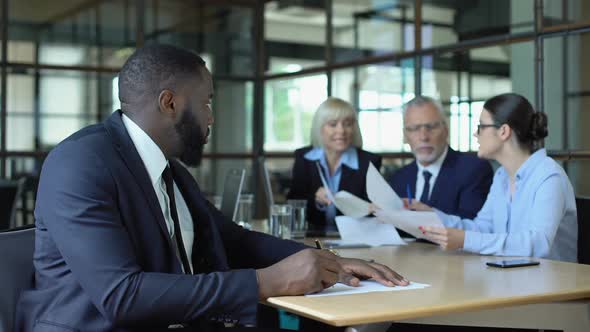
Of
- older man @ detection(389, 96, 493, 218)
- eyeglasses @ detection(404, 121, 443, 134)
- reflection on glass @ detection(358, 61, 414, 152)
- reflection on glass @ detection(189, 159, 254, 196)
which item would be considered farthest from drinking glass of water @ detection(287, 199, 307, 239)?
reflection on glass @ detection(189, 159, 254, 196)

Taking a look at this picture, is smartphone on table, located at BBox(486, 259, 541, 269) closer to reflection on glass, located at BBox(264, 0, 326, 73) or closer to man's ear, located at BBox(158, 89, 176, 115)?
man's ear, located at BBox(158, 89, 176, 115)

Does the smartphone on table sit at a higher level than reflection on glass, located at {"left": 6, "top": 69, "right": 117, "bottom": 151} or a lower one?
lower

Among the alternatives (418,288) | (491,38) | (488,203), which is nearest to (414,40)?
(491,38)

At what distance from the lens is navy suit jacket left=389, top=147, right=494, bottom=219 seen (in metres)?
3.45

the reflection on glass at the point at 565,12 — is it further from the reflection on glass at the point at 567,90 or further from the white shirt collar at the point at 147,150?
the white shirt collar at the point at 147,150

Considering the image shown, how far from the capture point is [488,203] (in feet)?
9.96

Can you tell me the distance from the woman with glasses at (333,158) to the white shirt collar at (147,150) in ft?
6.86

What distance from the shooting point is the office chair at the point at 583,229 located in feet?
9.00

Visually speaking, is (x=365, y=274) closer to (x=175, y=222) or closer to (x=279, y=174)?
(x=175, y=222)

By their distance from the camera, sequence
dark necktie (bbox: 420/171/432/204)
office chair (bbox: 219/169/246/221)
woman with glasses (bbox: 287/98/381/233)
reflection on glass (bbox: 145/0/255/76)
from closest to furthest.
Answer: office chair (bbox: 219/169/246/221)
dark necktie (bbox: 420/171/432/204)
woman with glasses (bbox: 287/98/381/233)
reflection on glass (bbox: 145/0/255/76)

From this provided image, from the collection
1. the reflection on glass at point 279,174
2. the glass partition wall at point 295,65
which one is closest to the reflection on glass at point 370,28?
the glass partition wall at point 295,65

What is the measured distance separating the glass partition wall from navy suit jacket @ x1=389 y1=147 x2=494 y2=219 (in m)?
0.92

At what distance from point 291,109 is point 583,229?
13.9 feet

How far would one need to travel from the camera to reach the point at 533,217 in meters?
2.60
